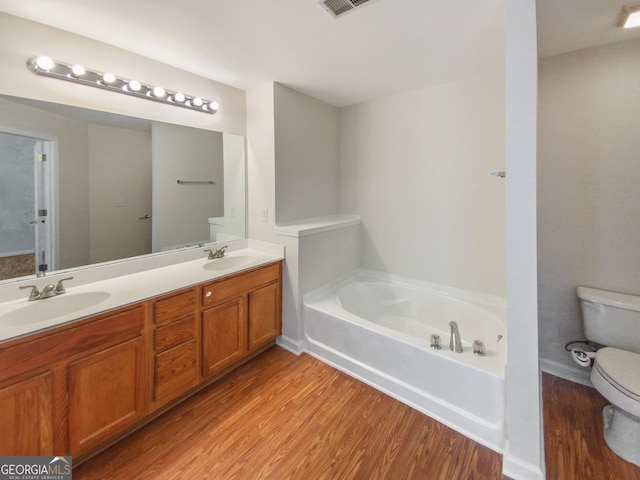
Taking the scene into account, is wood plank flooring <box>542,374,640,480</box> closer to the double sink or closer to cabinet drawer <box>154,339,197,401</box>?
cabinet drawer <box>154,339,197,401</box>

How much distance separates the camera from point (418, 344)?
179 cm

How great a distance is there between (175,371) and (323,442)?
3.21ft

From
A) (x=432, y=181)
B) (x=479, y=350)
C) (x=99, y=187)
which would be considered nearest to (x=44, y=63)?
(x=99, y=187)

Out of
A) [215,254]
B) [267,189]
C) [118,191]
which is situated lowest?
[215,254]

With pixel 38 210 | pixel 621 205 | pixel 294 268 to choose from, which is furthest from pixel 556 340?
pixel 38 210

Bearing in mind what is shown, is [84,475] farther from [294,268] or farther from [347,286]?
[347,286]

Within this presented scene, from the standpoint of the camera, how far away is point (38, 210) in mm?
1609

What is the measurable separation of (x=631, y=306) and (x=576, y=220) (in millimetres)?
594

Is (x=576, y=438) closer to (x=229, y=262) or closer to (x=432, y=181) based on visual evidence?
(x=432, y=181)

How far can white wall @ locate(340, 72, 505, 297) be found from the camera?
2.28 metres

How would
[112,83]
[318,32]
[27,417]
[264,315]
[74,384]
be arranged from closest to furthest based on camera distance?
[27,417]
[74,384]
[318,32]
[112,83]
[264,315]

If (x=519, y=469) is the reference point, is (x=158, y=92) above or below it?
above

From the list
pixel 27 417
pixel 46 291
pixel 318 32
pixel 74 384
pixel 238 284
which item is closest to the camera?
pixel 27 417

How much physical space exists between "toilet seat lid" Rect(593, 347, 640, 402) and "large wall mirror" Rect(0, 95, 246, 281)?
2.72 metres
